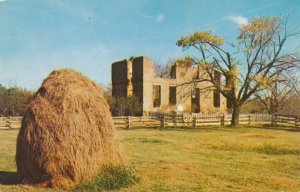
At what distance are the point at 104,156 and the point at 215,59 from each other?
22.9 meters

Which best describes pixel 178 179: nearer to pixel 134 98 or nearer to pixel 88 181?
pixel 88 181

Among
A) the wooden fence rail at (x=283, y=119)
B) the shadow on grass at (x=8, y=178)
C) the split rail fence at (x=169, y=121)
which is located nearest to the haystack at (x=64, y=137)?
the shadow on grass at (x=8, y=178)

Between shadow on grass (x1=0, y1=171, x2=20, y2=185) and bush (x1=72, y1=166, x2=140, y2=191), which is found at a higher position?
bush (x1=72, y1=166, x2=140, y2=191)

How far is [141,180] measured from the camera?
8.87 meters

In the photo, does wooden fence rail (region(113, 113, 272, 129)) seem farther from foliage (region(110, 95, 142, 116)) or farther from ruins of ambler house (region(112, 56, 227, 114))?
ruins of ambler house (region(112, 56, 227, 114))

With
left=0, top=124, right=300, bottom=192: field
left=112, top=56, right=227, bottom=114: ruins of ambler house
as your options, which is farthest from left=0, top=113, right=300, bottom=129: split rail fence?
left=0, top=124, right=300, bottom=192: field

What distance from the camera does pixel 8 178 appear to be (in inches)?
362

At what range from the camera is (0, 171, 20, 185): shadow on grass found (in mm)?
8616

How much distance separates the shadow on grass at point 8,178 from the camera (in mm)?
8616

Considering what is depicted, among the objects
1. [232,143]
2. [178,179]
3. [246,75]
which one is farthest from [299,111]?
[178,179]

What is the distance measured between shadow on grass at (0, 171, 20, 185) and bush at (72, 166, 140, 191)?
182cm

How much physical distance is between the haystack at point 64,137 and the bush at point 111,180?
0.16m

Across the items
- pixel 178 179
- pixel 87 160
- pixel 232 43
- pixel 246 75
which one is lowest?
pixel 178 179

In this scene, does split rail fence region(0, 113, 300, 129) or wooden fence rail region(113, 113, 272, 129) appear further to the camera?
wooden fence rail region(113, 113, 272, 129)
